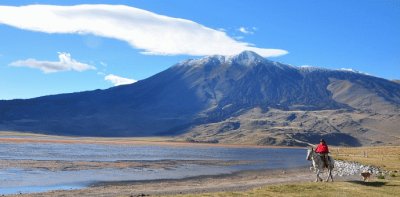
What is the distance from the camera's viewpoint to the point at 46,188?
165 ft

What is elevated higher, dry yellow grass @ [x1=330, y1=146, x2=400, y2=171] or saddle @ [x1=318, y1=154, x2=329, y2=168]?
saddle @ [x1=318, y1=154, x2=329, y2=168]

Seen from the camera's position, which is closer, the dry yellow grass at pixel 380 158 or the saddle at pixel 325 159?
the saddle at pixel 325 159

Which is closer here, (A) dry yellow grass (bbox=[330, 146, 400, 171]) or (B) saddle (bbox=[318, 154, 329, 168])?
(B) saddle (bbox=[318, 154, 329, 168])

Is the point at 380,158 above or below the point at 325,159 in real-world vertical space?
below

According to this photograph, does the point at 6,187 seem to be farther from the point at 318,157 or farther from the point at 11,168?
the point at 318,157

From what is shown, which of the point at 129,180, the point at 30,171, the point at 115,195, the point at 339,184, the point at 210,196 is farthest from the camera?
the point at 30,171

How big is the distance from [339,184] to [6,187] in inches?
1279

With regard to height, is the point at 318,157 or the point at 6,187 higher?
the point at 318,157

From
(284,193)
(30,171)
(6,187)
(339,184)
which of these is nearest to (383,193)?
(339,184)

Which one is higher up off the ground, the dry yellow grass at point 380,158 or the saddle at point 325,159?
the saddle at point 325,159

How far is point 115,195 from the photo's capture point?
4300 cm

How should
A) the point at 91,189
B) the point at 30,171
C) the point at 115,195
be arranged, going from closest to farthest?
the point at 115,195
the point at 91,189
the point at 30,171

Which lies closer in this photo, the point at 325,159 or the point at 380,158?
the point at 325,159

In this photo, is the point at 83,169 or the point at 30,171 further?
the point at 83,169
